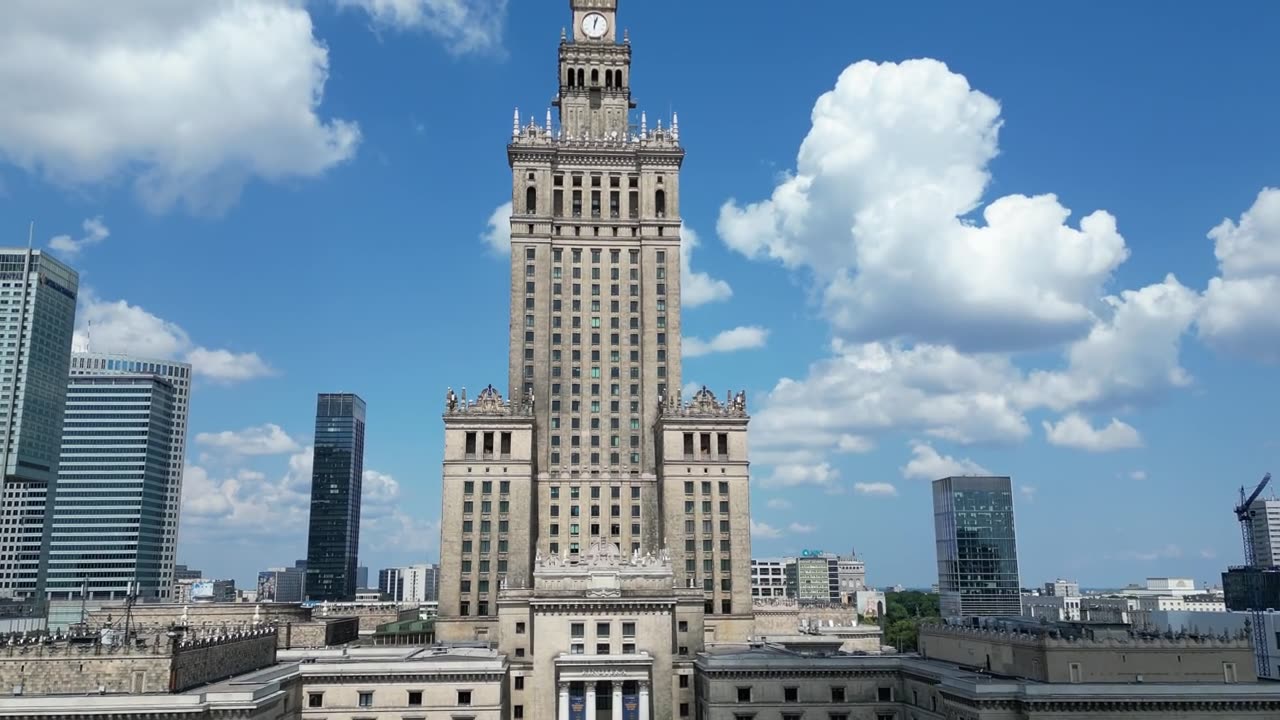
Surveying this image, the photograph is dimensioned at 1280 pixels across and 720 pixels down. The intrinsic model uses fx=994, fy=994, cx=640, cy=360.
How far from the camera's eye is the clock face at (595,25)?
557 ft

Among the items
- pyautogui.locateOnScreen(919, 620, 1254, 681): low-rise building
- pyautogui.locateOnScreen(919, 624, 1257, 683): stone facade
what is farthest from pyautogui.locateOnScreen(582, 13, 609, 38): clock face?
pyautogui.locateOnScreen(919, 624, 1257, 683): stone facade

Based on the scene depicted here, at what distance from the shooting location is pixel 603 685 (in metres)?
109

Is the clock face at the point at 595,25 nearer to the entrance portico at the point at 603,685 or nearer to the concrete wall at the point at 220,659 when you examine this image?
the entrance portico at the point at 603,685

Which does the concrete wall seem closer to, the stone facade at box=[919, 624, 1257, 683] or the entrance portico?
the entrance portico

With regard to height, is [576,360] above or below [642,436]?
above

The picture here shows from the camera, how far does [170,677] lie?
249 feet

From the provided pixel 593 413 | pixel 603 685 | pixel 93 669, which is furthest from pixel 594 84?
pixel 93 669

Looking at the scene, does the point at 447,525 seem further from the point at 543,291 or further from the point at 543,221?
the point at 543,221

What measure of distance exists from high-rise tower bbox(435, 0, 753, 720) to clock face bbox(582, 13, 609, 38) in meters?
0.26

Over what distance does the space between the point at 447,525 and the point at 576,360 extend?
31.9 meters

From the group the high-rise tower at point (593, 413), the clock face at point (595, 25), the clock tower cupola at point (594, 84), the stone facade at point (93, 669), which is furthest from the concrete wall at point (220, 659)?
the clock face at point (595, 25)

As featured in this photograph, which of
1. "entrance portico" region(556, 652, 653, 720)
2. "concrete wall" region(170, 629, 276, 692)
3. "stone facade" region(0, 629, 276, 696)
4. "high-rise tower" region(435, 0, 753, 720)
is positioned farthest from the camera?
"high-rise tower" region(435, 0, 753, 720)

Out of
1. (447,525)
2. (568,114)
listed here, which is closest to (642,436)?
(447,525)

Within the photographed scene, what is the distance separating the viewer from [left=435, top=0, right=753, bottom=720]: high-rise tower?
14012 centimetres
